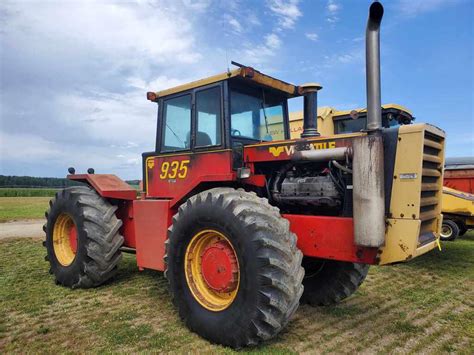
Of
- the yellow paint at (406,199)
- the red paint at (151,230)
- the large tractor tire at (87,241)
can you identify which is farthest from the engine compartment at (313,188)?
the large tractor tire at (87,241)

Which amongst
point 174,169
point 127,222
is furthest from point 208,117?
point 127,222

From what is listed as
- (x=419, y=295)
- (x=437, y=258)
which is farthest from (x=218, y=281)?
(x=437, y=258)

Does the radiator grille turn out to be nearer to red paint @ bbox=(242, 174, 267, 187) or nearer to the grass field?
the grass field

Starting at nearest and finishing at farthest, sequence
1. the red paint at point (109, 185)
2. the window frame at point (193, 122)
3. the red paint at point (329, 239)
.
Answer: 1. the red paint at point (329, 239)
2. the window frame at point (193, 122)
3. the red paint at point (109, 185)

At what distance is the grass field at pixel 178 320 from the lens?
3941 mm

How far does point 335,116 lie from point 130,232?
22.6 feet

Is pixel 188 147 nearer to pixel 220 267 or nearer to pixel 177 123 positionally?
pixel 177 123

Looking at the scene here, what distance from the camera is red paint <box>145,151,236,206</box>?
15.5 ft

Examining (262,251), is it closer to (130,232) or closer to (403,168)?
(403,168)

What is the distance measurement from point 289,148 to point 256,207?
34.7 inches

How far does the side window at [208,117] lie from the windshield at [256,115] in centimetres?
19

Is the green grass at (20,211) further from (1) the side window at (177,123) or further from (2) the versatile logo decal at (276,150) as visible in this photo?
(2) the versatile logo decal at (276,150)

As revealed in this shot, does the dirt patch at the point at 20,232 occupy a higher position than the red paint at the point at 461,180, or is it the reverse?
the red paint at the point at 461,180

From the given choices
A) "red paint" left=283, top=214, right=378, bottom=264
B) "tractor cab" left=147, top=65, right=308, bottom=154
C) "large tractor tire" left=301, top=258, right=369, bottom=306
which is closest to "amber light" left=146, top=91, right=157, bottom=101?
"tractor cab" left=147, top=65, right=308, bottom=154
